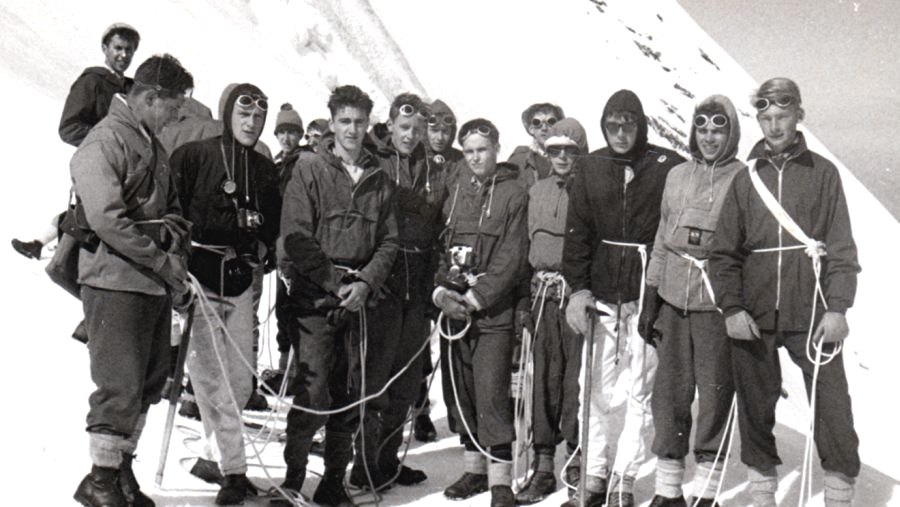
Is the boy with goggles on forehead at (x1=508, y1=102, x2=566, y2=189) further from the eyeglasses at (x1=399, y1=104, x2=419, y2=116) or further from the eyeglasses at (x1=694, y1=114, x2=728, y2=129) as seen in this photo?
the eyeglasses at (x1=694, y1=114, x2=728, y2=129)

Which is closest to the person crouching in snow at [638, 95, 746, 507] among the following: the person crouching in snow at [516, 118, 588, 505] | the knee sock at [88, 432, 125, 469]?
the person crouching in snow at [516, 118, 588, 505]

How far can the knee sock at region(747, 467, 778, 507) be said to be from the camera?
5184 millimetres

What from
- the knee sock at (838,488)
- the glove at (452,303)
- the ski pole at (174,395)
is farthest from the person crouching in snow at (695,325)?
the ski pole at (174,395)

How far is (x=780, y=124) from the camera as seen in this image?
511cm

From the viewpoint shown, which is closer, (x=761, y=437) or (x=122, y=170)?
(x=122, y=170)

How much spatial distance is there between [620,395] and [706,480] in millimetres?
672

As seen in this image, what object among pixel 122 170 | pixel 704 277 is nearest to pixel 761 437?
pixel 704 277

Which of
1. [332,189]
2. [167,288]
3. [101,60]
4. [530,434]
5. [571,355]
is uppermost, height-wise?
[101,60]

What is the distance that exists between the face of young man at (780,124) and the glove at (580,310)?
1308mm

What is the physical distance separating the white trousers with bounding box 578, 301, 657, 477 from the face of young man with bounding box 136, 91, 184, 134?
2.62 metres

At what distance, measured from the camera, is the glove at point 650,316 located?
5621 mm

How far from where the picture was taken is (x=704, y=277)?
5.37 meters

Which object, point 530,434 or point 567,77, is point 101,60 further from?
point 567,77

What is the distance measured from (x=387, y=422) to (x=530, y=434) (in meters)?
0.94
